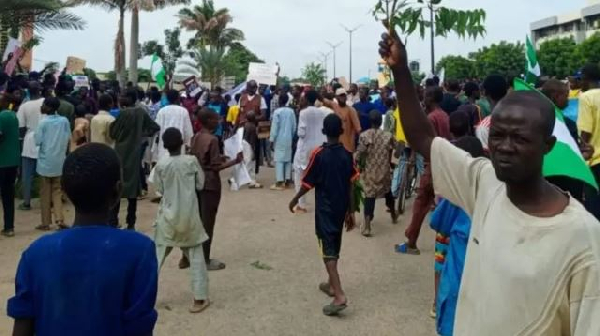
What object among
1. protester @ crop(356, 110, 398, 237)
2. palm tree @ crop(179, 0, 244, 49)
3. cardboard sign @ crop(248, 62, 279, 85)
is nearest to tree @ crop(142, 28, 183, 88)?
palm tree @ crop(179, 0, 244, 49)

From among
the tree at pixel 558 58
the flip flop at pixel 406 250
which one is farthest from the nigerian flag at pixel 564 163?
the tree at pixel 558 58

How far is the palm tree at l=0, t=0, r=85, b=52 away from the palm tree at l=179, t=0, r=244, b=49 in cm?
3441

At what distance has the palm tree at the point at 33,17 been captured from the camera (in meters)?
13.9

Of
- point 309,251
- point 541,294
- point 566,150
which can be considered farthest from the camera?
point 309,251

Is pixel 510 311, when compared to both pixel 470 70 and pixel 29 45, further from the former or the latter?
pixel 470 70

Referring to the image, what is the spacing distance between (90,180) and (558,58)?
58333mm

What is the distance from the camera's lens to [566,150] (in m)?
2.56

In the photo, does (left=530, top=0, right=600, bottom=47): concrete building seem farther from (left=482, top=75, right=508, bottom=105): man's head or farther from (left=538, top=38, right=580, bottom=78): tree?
(left=482, top=75, right=508, bottom=105): man's head

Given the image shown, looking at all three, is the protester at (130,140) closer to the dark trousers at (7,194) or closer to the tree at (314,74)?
the dark trousers at (7,194)

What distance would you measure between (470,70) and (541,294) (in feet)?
198

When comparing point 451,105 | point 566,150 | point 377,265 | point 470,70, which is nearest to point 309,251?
point 377,265

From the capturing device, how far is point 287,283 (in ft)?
20.8

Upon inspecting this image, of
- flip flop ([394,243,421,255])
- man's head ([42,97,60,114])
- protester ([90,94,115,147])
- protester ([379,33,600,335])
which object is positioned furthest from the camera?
protester ([90,94,115,147])

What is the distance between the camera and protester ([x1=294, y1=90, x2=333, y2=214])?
9.95 metres
